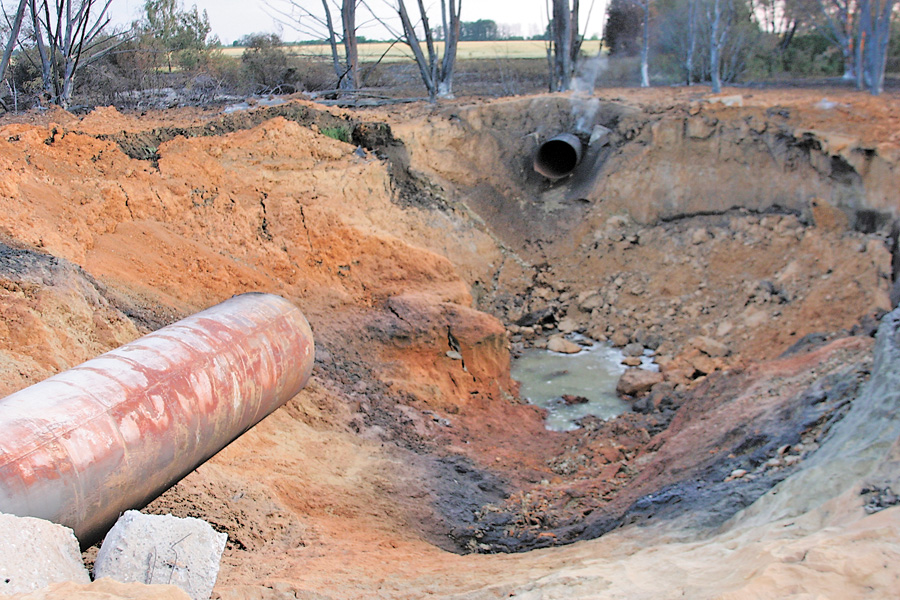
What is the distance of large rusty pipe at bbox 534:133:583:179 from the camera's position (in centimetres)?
1270

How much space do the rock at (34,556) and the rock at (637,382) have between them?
6983mm

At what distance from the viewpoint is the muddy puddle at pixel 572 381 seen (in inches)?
342

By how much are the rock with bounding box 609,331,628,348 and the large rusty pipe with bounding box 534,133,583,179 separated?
3.70m

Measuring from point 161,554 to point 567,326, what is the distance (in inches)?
330

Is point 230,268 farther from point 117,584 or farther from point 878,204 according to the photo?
point 878,204

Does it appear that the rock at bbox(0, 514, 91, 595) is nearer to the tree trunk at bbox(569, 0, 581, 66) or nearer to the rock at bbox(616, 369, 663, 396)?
the rock at bbox(616, 369, 663, 396)

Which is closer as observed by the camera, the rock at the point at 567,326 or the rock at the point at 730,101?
the rock at the point at 567,326

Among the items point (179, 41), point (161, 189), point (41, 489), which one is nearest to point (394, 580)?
point (41, 489)

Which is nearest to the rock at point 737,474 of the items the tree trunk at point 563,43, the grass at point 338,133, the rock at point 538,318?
the rock at point 538,318

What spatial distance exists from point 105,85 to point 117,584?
14449 mm

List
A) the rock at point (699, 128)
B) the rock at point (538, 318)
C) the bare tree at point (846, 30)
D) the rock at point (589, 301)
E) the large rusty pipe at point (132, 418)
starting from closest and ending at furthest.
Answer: the large rusty pipe at point (132, 418)
the rock at point (538, 318)
the rock at point (589, 301)
the rock at point (699, 128)
the bare tree at point (846, 30)

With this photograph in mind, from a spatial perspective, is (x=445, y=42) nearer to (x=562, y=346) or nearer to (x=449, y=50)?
(x=449, y=50)

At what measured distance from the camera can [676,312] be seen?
419 inches

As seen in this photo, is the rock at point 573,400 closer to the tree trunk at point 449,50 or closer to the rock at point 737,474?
the rock at point 737,474
